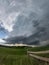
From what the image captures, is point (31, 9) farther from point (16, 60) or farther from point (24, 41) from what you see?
point (16, 60)

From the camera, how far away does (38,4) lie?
3.30 metres

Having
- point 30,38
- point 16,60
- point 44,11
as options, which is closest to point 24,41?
point 30,38

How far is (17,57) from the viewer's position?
3.18 metres

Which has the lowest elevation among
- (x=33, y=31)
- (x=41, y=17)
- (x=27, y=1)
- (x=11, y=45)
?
(x=11, y=45)

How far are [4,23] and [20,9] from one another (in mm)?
319

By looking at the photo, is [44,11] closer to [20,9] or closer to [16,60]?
[20,9]

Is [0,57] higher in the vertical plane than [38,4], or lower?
lower

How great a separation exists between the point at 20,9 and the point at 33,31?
15.1 inches

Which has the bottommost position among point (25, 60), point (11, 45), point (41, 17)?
point (25, 60)

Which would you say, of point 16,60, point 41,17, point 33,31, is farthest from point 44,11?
point 16,60

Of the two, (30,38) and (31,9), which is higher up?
(31,9)

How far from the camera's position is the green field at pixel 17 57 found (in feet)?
10.4

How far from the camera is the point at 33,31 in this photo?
10.8 ft

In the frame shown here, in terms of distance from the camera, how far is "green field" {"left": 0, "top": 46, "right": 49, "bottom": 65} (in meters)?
3.16
